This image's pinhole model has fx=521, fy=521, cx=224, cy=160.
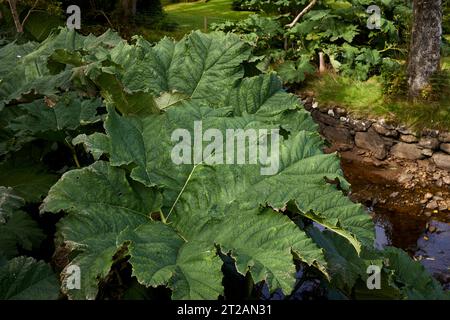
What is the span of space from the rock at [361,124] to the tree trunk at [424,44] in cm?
67

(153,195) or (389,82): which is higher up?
(153,195)

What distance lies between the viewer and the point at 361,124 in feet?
22.3

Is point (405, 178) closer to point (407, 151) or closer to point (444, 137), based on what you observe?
point (407, 151)

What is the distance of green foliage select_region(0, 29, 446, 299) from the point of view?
1.01 metres

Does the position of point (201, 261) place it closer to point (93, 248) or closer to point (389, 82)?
point (93, 248)

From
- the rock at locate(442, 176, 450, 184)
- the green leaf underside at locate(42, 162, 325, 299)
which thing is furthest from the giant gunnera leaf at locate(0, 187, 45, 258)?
the rock at locate(442, 176, 450, 184)

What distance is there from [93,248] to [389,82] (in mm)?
6507

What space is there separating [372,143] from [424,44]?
142 centimetres

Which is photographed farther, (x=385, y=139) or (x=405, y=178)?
(x=385, y=139)

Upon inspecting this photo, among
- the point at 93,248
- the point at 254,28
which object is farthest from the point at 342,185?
the point at 254,28

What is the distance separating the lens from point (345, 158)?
271 inches

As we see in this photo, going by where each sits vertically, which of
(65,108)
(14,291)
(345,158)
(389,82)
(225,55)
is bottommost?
(345,158)

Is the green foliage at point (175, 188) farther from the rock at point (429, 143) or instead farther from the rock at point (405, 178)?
the rock at point (429, 143)

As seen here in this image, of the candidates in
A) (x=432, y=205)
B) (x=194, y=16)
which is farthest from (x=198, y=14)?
→ (x=432, y=205)
